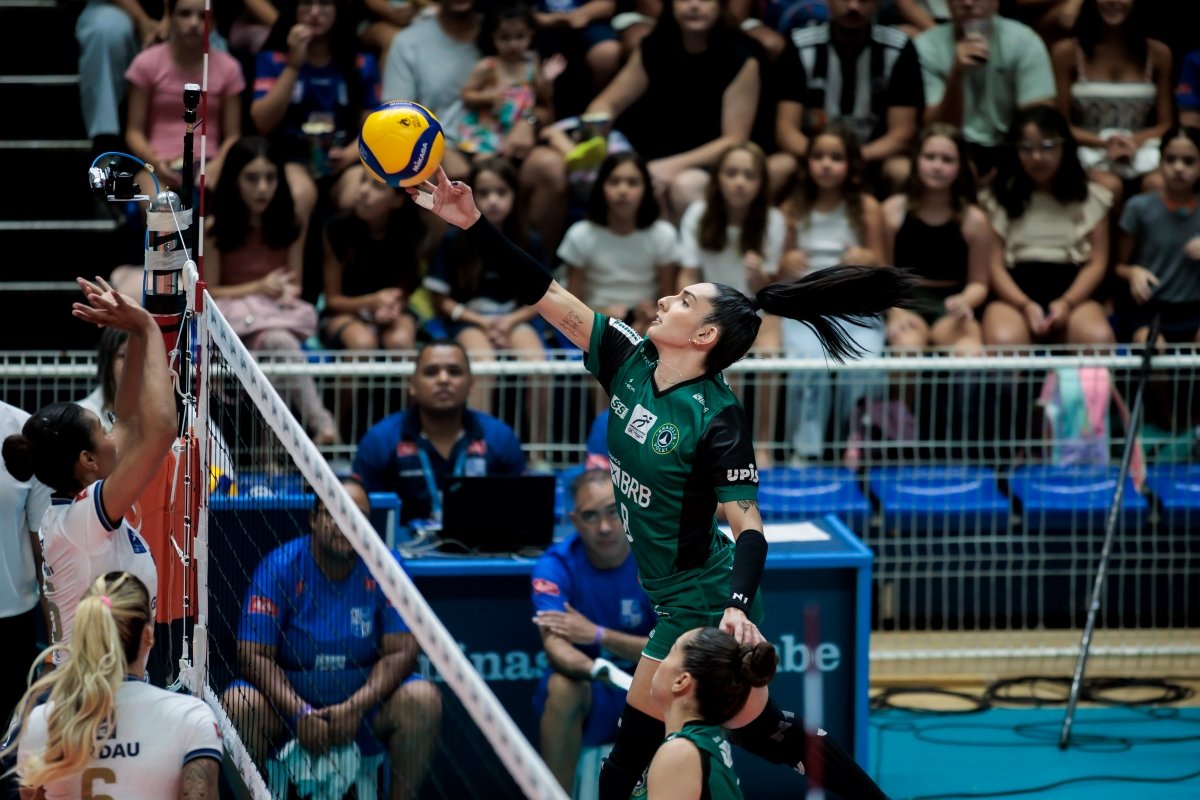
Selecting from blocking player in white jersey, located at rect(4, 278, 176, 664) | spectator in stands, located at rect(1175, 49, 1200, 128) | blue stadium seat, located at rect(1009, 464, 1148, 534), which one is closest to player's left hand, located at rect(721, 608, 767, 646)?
blocking player in white jersey, located at rect(4, 278, 176, 664)

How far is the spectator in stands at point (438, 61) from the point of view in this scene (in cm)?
1012

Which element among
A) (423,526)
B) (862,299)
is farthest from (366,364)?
(862,299)

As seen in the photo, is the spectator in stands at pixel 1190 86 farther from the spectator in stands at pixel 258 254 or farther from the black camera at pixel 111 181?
the black camera at pixel 111 181

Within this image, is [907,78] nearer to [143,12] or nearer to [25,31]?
[143,12]

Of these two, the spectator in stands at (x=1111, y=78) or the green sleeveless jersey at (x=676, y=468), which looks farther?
the spectator in stands at (x=1111, y=78)

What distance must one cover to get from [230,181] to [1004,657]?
15.8 feet

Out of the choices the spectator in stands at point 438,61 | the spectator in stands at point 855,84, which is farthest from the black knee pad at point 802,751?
the spectator in stands at point 438,61

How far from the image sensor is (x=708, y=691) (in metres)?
4.62

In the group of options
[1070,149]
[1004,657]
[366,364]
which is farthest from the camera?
[1070,149]

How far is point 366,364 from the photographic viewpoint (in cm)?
814

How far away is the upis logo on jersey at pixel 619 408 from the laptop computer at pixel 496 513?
178 cm

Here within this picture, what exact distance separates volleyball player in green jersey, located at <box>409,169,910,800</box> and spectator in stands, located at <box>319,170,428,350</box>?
369cm

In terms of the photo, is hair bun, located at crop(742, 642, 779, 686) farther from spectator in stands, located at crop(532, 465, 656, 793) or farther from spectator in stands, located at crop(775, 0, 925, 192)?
spectator in stands, located at crop(775, 0, 925, 192)

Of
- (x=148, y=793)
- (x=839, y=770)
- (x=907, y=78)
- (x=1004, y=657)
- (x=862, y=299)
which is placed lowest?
(x=1004, y=657)
